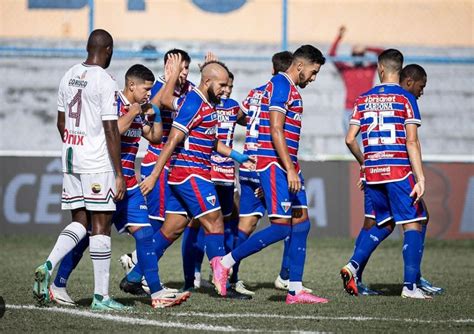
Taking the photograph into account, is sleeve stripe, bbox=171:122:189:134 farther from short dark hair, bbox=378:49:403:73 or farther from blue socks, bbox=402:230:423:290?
blue socks, bbox=402:230:423:290

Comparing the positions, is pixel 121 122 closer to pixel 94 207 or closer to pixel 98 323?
pixel 94 207

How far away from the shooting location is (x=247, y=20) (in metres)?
19.3

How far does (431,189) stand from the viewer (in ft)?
50.0

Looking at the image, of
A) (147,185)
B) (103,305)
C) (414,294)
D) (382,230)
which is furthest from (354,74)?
(103,305)

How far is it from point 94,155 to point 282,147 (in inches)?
66.2

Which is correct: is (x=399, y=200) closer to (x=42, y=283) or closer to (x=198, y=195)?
(x=198, y=195)

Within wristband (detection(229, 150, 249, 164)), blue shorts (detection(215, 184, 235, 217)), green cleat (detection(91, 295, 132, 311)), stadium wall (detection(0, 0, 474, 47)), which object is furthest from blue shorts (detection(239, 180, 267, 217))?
stadium wall (detection(0, 0, 474, 47))

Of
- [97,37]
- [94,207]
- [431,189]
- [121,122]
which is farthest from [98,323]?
[431,189]

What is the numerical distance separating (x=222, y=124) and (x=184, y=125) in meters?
1.63

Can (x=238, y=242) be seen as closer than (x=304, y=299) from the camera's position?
No

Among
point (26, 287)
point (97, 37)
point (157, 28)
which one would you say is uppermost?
point (157, 28)

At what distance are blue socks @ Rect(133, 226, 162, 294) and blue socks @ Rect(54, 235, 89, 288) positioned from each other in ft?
1.66

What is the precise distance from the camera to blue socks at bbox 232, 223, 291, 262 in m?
8.81

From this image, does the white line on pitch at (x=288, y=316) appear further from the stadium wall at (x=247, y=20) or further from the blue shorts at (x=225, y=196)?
the stadium wall at (x=247, y=20)
